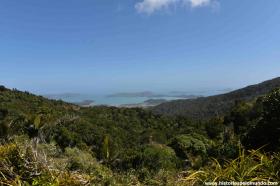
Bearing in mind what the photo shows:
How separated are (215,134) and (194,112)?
4018cm

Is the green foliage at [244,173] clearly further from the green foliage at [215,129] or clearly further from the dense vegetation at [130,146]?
the green foliage at [215,129]

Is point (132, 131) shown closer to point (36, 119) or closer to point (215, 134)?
point (215, 134)

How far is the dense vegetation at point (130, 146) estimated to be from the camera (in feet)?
20.1

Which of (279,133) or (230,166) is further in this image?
(279,133)

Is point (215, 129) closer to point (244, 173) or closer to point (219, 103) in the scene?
point (219, 103)

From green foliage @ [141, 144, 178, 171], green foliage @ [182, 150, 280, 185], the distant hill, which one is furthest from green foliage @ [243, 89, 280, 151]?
the distant hill

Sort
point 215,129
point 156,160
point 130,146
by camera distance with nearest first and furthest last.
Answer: point 156,160
point 130,146
point 215,129

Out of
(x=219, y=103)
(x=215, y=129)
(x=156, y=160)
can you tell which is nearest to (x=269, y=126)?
(x=156, y=160)

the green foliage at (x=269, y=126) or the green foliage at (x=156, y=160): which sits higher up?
the green foliage at (x=269, y=126)

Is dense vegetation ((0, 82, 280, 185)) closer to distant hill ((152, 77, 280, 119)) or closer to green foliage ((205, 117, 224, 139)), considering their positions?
green foliage ((205, 117, 224, 139))

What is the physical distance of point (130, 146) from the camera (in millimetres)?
42062

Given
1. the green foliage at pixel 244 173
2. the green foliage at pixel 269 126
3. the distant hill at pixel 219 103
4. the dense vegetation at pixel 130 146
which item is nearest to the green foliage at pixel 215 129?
the dense vegetation at pixel 130 146

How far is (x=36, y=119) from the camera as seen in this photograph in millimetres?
36844

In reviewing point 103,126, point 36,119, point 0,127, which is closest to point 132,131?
point 103,126
